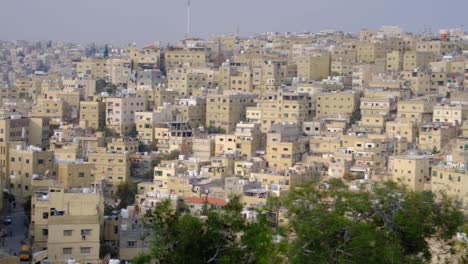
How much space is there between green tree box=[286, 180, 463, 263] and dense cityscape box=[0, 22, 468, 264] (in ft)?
0.05

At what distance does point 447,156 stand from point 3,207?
8995mm

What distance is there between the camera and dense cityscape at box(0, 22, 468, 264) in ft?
30.8

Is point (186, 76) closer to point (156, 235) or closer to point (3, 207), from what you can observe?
point (3, 207)

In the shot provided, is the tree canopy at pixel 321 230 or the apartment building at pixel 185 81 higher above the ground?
the apartment building at pixel 185 81

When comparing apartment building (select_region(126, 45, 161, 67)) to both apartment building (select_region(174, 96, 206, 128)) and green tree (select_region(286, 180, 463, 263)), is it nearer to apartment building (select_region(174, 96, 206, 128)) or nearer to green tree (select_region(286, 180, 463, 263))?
Result: apartment building (select_region(174, 96, 206, 128))

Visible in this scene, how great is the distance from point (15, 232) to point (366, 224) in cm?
833

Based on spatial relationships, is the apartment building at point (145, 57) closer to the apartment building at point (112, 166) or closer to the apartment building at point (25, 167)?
the apartment building at point (112, 166)

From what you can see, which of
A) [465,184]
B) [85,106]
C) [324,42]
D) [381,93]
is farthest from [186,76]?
[465,184]

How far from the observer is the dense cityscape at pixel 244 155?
30.8ft

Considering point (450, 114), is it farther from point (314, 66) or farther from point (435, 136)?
point (314, 66)

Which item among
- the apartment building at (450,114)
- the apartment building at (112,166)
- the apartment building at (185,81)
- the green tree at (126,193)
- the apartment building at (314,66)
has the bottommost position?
the green tree at (126,193)

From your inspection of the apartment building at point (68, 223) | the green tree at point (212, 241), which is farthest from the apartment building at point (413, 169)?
the green tree at point (212, 241)

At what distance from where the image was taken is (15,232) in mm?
16516

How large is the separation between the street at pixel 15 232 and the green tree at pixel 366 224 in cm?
560
